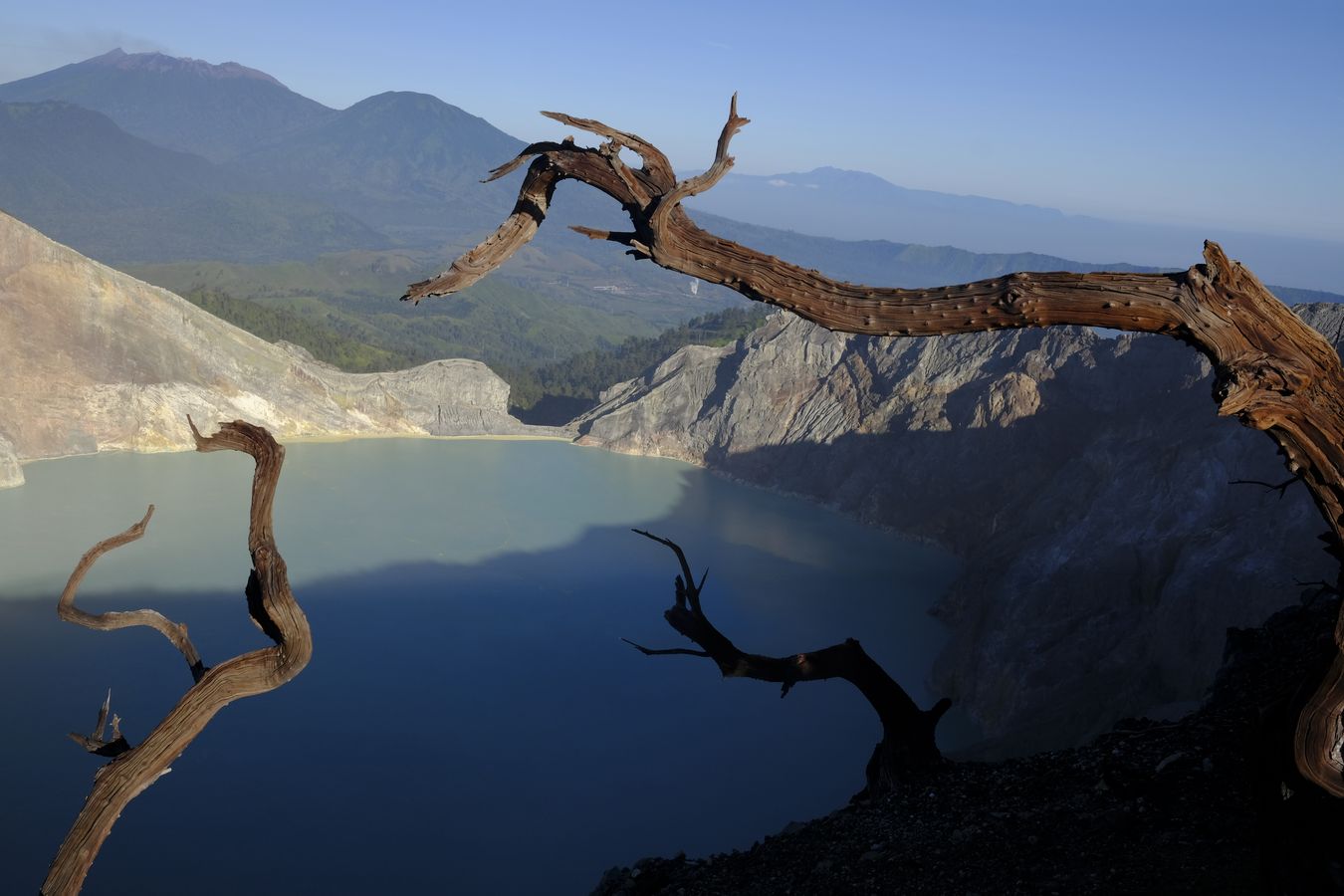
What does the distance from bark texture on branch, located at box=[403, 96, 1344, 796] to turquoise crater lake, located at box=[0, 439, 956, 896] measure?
12019 millimetres

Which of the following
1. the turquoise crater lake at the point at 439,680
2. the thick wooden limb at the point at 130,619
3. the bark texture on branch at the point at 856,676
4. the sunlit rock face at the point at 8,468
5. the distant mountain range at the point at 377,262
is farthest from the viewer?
the distant mountain range at the point at 377,262

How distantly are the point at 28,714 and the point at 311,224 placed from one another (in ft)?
559

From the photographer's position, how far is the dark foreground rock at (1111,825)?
12.1 feet

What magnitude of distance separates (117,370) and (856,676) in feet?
120

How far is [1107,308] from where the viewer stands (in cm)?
344

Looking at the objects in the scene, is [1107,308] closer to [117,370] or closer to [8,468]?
[8,468]

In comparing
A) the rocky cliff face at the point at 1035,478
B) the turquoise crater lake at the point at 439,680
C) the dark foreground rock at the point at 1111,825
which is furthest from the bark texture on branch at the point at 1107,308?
the rocky cliff face at the point at 1035,478

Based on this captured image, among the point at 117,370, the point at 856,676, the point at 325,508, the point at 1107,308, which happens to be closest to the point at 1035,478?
the point at 325,508

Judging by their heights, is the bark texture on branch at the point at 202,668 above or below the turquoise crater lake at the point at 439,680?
above

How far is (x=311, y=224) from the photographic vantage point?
175250 mm

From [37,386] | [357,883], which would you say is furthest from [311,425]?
[357,883]

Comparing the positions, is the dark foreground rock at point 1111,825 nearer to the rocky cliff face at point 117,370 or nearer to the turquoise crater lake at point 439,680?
the turquoise crater lake at point 439,680

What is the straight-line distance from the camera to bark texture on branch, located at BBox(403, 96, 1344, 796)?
3.27 m

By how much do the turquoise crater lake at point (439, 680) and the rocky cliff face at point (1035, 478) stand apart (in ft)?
7.63
